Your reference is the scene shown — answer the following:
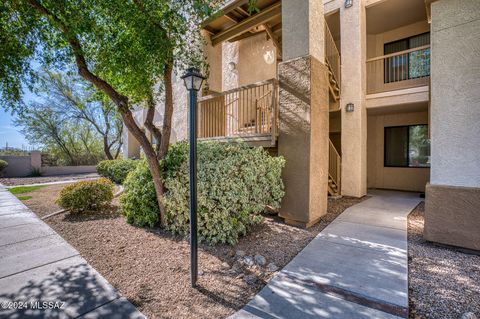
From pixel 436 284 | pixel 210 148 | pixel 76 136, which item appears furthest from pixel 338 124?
pixel 76 136

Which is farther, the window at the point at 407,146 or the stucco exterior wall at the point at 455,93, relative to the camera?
the window at the point at 407,146

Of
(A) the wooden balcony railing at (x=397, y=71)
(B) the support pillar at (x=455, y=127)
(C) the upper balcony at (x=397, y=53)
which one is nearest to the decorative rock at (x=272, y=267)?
(B) the support pillar at (x=455, y=127)

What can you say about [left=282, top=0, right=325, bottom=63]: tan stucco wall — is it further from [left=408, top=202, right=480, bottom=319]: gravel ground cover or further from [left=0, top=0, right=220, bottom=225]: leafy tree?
[left=408, top=202, right=480, bottom=319]: gravel ground cover

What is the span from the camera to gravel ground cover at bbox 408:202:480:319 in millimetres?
2518

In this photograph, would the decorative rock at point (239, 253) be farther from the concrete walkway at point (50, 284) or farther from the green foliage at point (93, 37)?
the green foliage at point (93, 37)

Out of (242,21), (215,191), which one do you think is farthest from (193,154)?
(242,21)

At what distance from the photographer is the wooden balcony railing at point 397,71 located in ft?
27.1

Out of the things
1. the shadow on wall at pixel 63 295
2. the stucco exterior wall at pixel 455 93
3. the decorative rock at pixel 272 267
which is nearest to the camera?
the shadow on wall at pixel 63 295

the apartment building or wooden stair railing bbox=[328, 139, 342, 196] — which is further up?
the apartment building

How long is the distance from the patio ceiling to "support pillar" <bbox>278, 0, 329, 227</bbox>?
1.74 metres

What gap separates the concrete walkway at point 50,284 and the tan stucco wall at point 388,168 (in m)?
10.7

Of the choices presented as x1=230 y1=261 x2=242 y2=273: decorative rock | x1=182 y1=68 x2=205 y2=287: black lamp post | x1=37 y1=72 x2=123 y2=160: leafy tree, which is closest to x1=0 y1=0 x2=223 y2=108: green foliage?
x1=182 y1=68 x2=205 y2=287: black lamp post

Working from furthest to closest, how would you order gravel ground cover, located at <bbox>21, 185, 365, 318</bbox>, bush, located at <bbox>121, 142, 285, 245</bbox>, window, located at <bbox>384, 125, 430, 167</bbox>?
window, located at <bbox>384, 125, 430, 167</bbox>
bush, located at <bbox>121, 142, 285, 245</bbox>
gravel ground cover, located at <bbox>21, 185, 365, 318</bbox>

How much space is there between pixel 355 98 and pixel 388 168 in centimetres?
412
